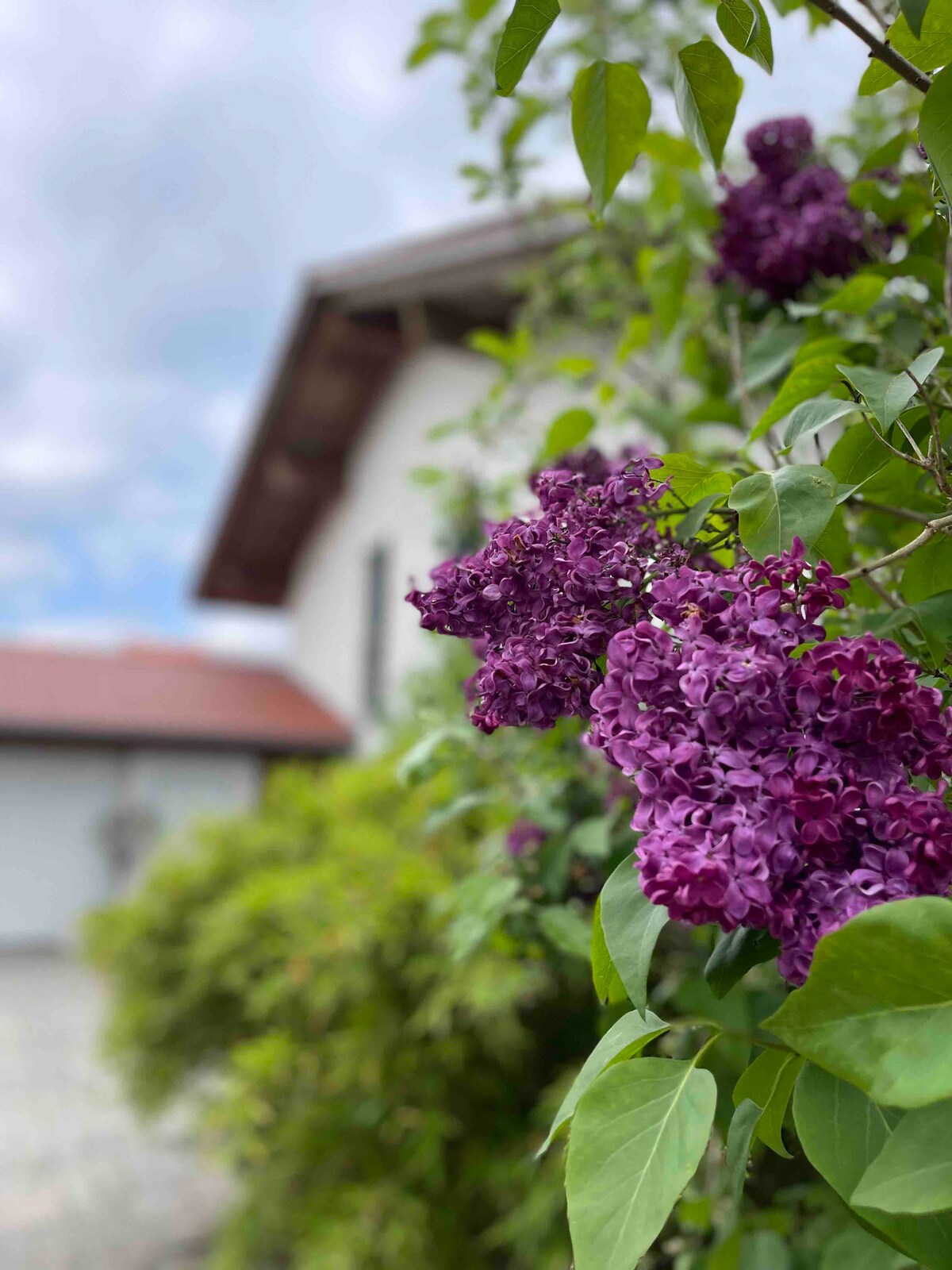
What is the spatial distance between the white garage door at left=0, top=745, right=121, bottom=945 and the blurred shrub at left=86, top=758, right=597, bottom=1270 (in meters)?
8.29

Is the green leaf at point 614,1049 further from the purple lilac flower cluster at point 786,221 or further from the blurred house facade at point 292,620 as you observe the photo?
the blurred house facade at point 292,620

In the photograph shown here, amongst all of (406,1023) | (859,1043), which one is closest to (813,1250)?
(859,1043)

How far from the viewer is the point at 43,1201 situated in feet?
16.0

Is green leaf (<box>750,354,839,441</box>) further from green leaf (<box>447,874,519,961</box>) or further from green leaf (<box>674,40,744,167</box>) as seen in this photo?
green leaf (<box>447,874,519,961</box>)

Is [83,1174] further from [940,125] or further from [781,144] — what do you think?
[940,125]

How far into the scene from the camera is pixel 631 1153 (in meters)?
0.54

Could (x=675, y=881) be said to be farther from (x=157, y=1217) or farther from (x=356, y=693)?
(x=356, y=693)

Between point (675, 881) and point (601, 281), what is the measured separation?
2.13m

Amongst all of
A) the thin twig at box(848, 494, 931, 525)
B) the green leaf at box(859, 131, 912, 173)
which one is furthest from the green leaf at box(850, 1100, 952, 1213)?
the green leaf at box(859, 131, 912, 173)

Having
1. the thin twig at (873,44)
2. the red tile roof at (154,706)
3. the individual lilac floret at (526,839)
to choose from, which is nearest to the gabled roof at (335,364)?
the red tile roof at (154,706)

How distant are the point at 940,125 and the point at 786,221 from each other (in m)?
0.64

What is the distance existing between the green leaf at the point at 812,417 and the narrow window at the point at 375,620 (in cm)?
789

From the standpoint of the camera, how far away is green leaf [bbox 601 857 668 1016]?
56 centimetres

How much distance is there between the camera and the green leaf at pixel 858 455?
2.40 ft
